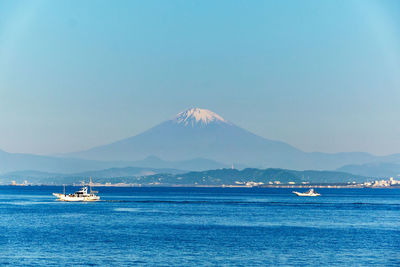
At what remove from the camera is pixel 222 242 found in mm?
71375

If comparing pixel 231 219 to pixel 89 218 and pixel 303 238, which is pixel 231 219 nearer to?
pixel 89 218

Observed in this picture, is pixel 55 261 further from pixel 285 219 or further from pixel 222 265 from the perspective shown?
pixel 285 219

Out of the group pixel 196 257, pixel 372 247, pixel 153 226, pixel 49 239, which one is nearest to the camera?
pixel 196 257

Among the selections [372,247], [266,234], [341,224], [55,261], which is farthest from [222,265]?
Answer: [341,224]

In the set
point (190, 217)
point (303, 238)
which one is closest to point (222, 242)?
point (303, 238)

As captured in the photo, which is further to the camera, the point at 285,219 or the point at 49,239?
the point at 285,219

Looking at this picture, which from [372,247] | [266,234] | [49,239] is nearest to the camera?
[372,247]

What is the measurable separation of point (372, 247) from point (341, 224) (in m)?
29.8

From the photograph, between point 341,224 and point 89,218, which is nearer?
point 341,224

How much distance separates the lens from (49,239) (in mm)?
73562

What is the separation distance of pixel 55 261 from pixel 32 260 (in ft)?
7.39

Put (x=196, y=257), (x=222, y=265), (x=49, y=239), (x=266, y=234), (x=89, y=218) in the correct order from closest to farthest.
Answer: (x=222, y=265) < (x=196, y=257) < (x=49, y=239) < (x=266, y=234) < (x=89, y=218)

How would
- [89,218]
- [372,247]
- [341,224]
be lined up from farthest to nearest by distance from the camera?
1. [89,218]
2. [341,224]
3. [372,247]

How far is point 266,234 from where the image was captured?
80812 millimetres
